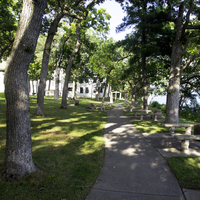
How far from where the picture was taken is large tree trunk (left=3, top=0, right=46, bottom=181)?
11.7 ft

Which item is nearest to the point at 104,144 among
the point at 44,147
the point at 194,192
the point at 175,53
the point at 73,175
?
the point at 44,147

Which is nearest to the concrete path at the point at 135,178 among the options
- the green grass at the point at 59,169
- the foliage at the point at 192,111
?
Result: the green grass at the point at 59,169

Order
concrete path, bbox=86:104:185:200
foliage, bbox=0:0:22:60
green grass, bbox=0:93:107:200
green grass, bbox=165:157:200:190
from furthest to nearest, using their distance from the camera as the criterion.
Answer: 1. foliage, bbox=0:0:22:60
2. green grass, bbox=165:157:200:190
3. concrete path, bbox=86:104:185:200
4. green grass, bbox=0:93:107:200

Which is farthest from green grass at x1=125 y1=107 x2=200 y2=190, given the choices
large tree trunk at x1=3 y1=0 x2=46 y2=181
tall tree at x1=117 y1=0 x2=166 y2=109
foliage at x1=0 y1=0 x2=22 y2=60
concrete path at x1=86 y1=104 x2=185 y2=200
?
foliage at x1=0 y1=0 x2=22 y2=60

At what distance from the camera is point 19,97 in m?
3.61

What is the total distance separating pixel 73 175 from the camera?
3.99 metres

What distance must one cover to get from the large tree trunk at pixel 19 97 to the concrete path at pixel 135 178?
1.68 m

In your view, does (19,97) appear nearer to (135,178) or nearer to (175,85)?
(135,178)

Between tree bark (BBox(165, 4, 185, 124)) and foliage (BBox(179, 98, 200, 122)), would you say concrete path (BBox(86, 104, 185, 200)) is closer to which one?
tree bark (BBox(165, 4, 185, 124))

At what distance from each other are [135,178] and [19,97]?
322 centimetres

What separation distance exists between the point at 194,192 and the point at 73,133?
217 inches

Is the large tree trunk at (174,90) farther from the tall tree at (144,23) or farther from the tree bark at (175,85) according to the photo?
the tall tree at (144,23)

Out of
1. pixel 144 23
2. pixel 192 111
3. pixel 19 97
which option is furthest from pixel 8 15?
pixel 192 111

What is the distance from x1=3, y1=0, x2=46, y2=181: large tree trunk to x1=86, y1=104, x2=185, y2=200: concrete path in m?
1.68
